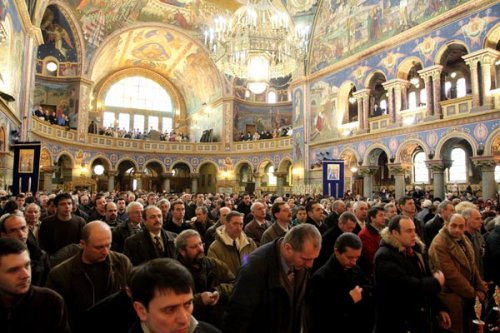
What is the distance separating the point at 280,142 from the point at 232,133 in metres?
4.51

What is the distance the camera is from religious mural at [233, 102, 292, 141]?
31.6 m

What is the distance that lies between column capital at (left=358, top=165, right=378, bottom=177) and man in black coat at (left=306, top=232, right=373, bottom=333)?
18078 millimetres

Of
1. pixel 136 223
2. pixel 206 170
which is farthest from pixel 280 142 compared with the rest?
pixel 136 223

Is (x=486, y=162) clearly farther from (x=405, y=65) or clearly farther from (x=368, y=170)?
(x=405, y=65)

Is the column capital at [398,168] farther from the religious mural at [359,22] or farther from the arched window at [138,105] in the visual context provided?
the arched window at [138,105]

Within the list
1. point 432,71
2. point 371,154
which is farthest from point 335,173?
point 432,71

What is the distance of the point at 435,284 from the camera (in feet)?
11.4

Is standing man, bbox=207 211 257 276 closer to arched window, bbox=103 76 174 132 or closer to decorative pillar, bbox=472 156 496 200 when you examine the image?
decorative pillar, bbox=472 156 496 200

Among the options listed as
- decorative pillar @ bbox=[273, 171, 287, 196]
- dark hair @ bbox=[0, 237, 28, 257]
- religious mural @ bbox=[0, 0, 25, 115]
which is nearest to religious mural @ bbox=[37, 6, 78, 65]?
religious mural @ bbox=[0, 0, 25, 115]

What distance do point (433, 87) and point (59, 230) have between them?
17.4 m

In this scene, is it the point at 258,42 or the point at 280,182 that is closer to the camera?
the point at 258,42

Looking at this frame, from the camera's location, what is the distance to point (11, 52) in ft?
46.6

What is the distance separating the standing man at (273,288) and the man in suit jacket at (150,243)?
1871 mm

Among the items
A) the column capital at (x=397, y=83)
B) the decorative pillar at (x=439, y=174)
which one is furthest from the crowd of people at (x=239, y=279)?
the column capital at (x=397, y=83)
